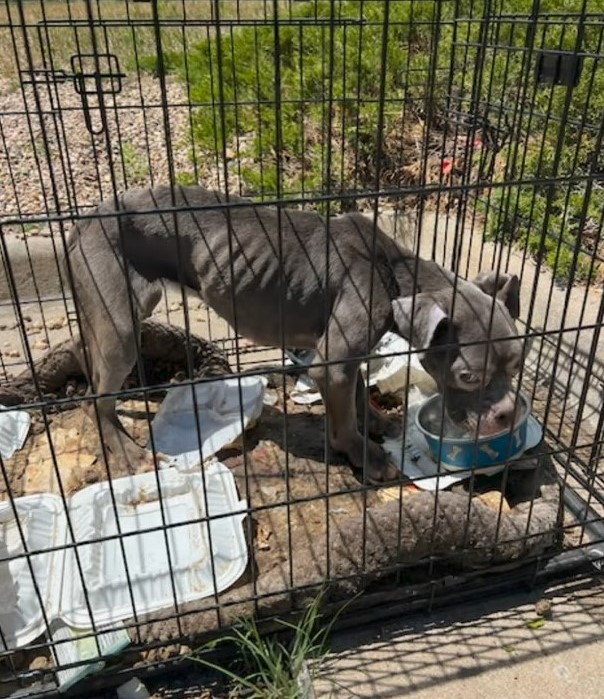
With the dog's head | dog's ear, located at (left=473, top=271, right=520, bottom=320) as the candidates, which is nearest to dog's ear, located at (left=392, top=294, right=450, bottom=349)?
the dog's head

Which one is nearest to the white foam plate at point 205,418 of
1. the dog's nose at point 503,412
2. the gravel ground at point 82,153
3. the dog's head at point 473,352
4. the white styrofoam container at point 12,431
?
the white styrofoam container at point 12,431

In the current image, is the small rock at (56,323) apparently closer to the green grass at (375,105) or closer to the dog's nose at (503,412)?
the green grass at (375,105)

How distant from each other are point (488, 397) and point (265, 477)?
1148mm

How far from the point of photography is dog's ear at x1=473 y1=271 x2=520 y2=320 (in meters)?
3.40

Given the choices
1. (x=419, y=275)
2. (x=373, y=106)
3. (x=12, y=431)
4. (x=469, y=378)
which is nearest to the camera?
(x=469, y=378)

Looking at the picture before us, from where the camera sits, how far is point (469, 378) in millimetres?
3168

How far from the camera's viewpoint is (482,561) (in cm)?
275

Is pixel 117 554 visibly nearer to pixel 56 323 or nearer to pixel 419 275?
pixel 419 275

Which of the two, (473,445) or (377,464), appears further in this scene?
(377,464)

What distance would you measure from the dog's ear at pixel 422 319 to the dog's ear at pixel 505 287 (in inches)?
17.8

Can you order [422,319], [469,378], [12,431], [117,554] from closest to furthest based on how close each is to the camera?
[117,554], [422,319], [469,378], [12,431]

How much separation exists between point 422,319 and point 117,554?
1.61 m

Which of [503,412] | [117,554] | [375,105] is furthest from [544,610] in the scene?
[375,105]

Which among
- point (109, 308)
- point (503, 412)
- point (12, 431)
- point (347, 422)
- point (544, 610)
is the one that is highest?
point (109, 308)
